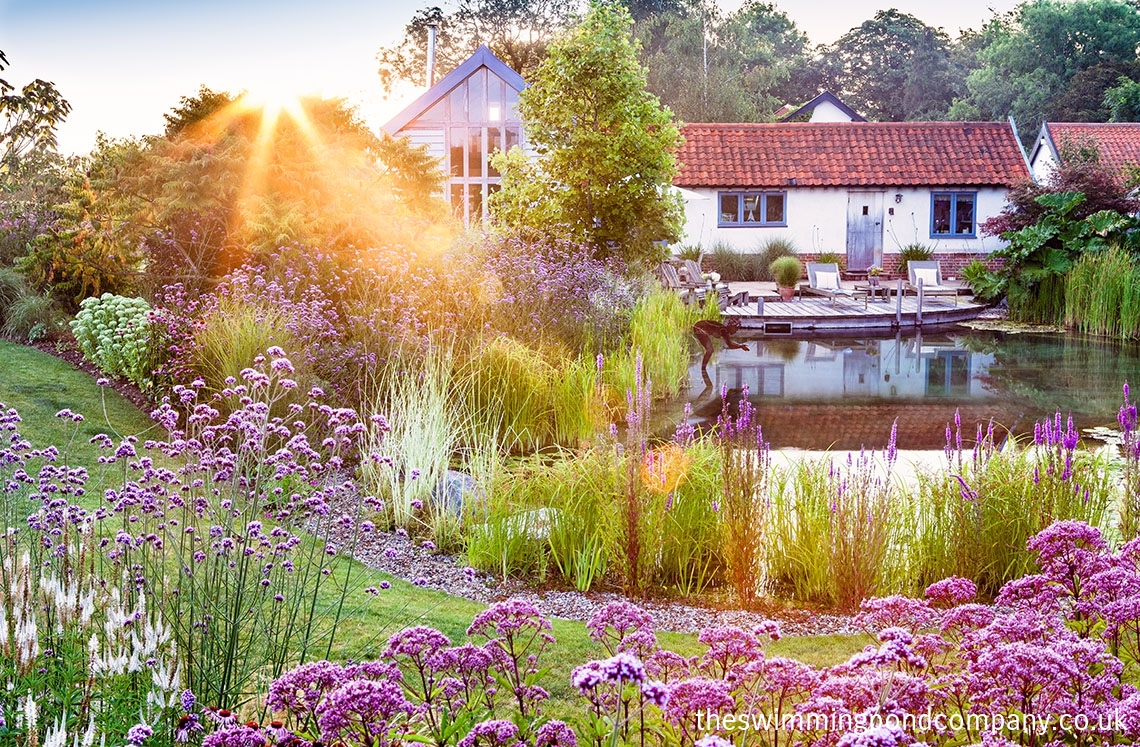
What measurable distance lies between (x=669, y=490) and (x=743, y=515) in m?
0.49

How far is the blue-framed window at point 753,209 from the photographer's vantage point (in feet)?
91.6

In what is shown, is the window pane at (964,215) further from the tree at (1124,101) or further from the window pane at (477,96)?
the tree at (1124,101)

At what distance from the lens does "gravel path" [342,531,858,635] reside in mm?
4984

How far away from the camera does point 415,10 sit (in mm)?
50438

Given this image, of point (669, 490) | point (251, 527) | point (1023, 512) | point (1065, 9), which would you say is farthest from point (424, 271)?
point (1065, 9)

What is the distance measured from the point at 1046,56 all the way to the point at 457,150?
3691cm

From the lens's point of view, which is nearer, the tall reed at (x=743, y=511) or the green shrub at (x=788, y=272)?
the tall reed at (x=743, y=511)

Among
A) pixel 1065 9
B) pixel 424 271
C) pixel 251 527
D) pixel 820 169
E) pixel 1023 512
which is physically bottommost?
pixel 1023 512

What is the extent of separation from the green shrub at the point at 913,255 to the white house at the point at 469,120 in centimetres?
1014

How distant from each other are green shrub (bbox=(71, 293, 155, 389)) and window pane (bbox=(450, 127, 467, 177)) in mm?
15033

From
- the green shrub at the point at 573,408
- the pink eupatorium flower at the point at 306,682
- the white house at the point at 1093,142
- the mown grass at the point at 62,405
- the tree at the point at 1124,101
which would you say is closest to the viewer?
the pink eupatorium flower at the point at 306,682

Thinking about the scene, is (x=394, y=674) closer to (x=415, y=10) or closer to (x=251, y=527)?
(x=251, y=527)

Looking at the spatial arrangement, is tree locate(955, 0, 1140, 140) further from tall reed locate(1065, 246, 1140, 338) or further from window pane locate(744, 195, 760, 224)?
tall reed locate(1065, 246, 1140, 338)

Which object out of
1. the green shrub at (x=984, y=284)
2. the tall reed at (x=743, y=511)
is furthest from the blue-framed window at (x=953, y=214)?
the tall reed at (x=743, y=511)
